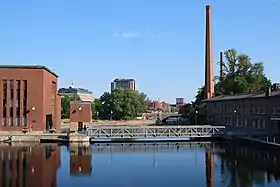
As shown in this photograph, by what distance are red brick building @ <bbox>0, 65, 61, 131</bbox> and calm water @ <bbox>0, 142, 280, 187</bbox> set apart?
1082cm

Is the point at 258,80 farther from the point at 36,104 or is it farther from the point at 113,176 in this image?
the point at 113,176

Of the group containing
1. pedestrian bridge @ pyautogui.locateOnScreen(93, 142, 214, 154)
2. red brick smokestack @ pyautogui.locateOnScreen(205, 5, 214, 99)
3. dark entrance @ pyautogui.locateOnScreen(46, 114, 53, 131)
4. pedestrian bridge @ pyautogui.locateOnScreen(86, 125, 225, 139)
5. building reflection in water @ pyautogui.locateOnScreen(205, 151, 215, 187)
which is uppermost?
red brick smokestack @ pyautogui.locateOnScreen(205, 5, 214, 99)

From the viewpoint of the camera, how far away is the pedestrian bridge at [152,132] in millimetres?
65062

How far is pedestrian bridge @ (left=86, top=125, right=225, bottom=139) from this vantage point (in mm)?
65062

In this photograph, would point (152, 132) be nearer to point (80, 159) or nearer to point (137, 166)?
point (80, 159)

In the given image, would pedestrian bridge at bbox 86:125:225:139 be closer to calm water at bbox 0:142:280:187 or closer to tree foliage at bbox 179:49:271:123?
calm water at bbox 0:142:280:187

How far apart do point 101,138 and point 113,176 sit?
32.0 metres

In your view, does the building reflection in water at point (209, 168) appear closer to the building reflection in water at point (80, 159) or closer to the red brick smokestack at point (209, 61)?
the building reflection in water at point (80, 159)

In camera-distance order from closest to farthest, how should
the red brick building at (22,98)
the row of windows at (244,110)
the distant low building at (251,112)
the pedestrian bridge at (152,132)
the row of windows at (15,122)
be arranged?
the row of windows at (244,110) → the distant low building at (251,112) → the pedestrian bridge at (152,132) → the row of windows at (15,122) → the red brick building at (22,98)

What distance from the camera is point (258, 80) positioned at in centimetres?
9338

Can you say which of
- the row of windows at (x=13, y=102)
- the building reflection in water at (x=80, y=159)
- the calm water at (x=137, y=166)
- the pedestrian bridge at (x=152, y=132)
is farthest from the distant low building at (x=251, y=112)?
the row of windows at (x=13, y=102)

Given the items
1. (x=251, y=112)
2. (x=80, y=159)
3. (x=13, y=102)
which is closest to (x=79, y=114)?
(x=13, y=102)

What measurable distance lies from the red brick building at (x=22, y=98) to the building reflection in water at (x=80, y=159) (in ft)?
40.3

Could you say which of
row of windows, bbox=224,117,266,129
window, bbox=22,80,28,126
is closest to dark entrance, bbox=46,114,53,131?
window, bbox=22,80,28,126
